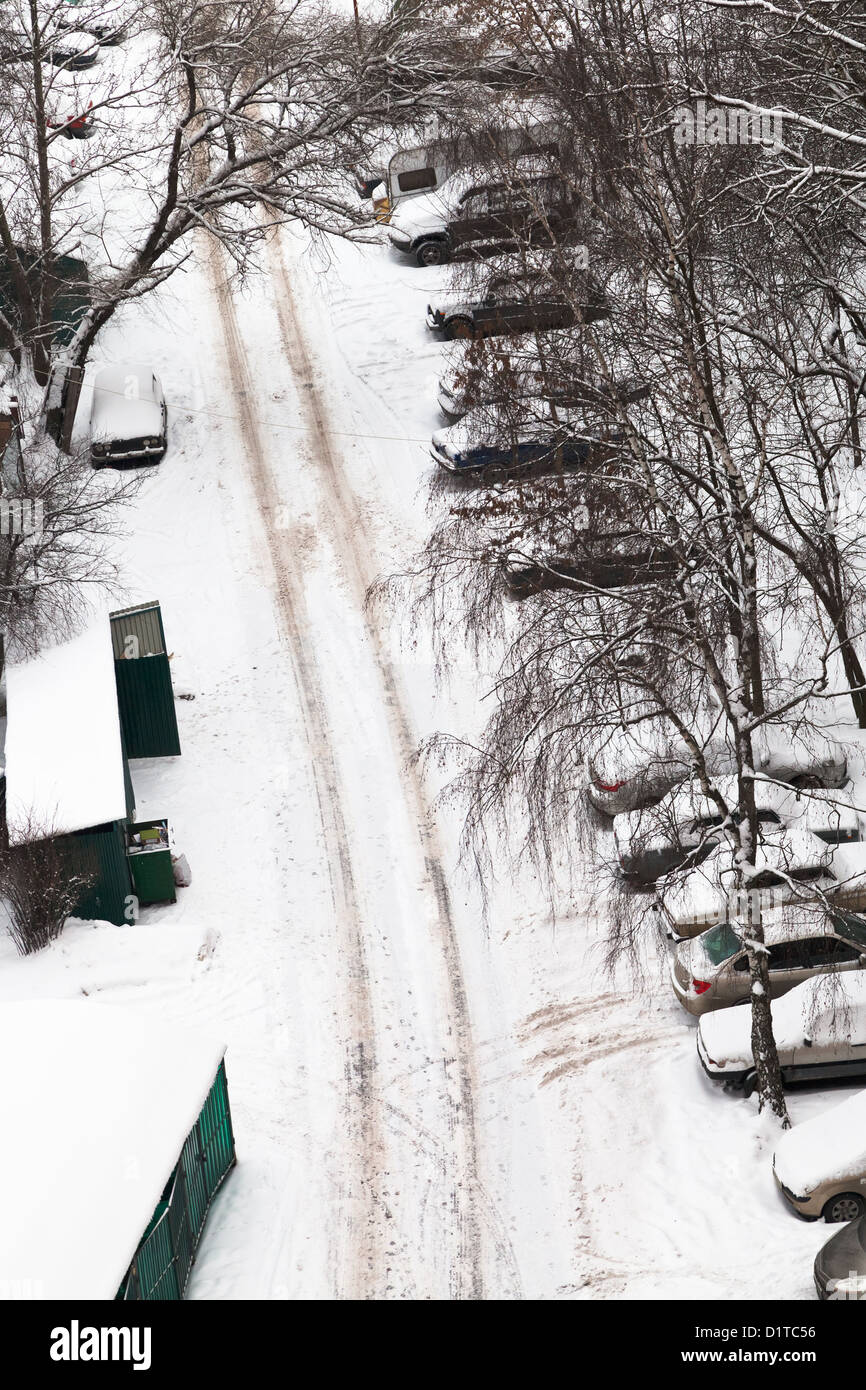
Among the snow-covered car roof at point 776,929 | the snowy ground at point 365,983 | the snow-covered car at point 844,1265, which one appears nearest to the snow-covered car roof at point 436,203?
the snowy ground at point 365,983

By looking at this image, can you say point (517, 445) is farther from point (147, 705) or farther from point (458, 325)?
point (458, 325)

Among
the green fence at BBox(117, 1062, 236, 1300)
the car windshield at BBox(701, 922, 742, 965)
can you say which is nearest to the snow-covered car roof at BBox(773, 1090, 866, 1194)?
the car windshield at BBox(701, 922, 742, 965)

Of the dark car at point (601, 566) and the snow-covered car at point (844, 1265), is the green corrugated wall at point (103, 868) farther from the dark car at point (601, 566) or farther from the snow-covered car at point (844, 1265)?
the snow-covered car at point (844, 1265)

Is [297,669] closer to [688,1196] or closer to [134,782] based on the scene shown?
[134,782]

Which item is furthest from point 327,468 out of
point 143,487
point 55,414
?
point 55,414

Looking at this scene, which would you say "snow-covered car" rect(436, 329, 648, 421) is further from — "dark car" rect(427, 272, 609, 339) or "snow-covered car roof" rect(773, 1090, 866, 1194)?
"snow-covered car roof" rect(773, 1090, 866, 1194)
